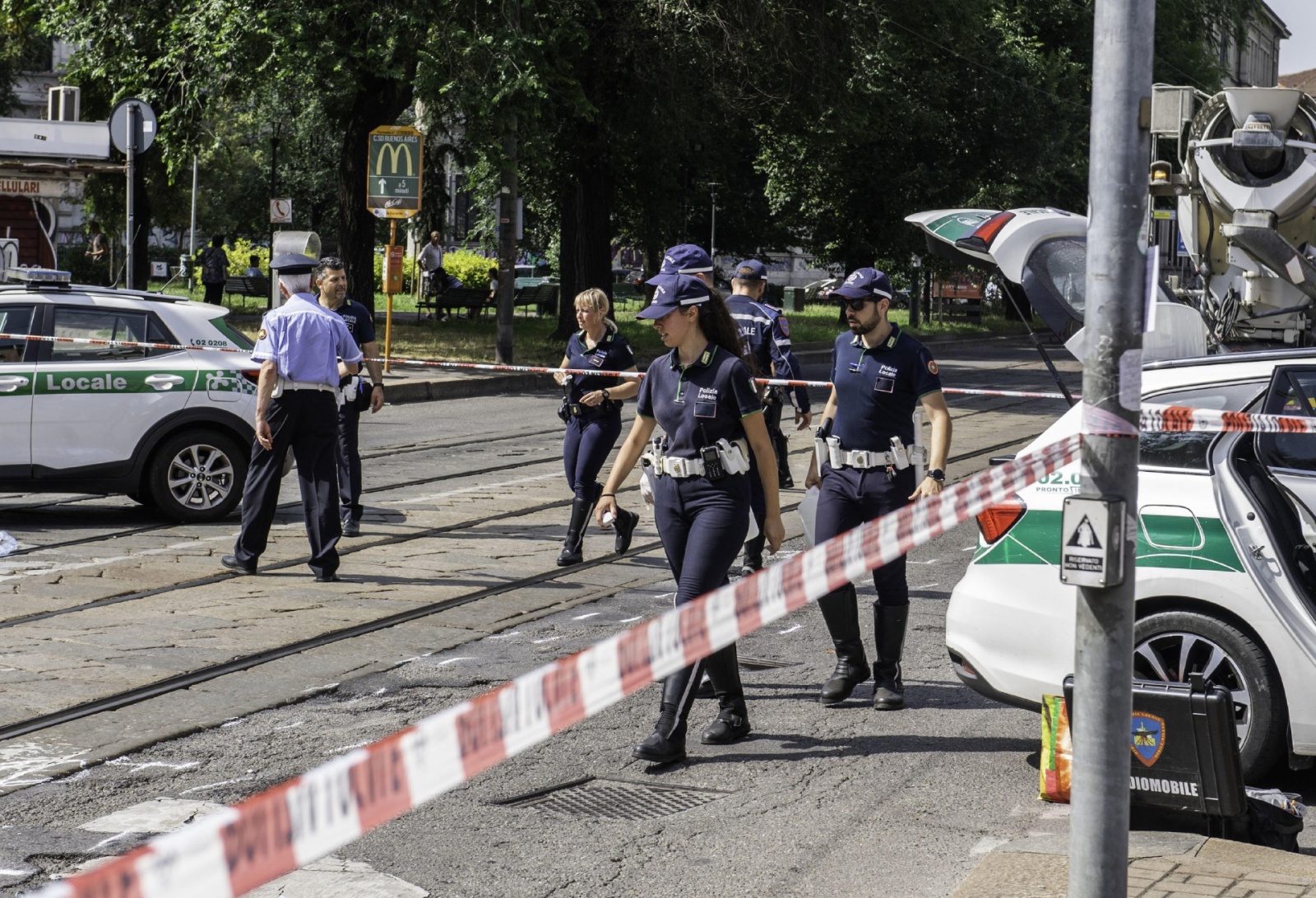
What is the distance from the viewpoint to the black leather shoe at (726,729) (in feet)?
20.3

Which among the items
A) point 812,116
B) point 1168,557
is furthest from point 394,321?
point 1168,557

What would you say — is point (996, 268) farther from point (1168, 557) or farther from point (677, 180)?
point (677, 180)

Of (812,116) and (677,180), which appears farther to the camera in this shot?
(677,180)

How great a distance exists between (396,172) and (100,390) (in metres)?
11.0

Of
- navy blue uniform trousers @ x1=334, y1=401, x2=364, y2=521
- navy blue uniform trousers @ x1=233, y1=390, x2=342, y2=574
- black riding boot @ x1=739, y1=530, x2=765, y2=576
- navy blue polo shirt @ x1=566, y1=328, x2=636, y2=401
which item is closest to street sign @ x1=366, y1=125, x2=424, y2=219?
navy blue uniform trousers @ x1=334, y1=401, x2=364, y2=521

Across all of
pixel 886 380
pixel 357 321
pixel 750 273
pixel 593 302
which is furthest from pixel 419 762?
pixel 357 321

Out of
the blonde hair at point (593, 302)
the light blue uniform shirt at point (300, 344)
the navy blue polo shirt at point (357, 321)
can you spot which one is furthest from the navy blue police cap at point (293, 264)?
the blonde hair at point (593, 302)

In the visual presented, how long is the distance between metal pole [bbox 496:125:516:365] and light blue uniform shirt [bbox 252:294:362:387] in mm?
14028

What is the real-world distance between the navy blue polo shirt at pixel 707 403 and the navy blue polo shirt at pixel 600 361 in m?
3.23

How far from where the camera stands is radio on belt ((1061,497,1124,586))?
11.8 ft

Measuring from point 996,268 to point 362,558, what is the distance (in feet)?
14.0

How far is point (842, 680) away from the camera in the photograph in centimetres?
674

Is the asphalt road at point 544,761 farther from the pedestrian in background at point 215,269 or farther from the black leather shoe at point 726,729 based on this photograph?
the pedestrian in background at point 215,269

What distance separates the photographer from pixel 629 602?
8656 mm
